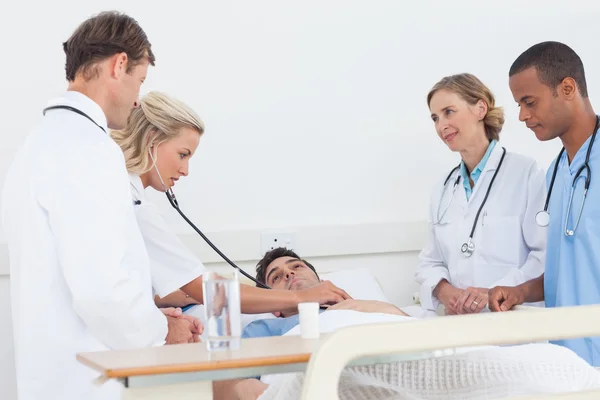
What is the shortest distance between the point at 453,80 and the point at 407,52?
397 mm

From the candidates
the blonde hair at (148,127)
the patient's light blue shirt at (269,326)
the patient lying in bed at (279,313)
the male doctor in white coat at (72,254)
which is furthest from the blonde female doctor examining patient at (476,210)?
the male doctor in white coat at (72,254)

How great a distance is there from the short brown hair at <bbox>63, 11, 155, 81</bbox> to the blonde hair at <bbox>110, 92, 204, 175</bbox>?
438mm

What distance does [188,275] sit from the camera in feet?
6.56

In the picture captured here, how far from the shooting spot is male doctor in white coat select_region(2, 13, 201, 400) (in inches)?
56.8

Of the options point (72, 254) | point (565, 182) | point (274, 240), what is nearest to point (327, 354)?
point (72, 254)

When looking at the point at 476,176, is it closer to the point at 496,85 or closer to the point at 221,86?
the point at 496,85

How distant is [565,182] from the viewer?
2197 mm

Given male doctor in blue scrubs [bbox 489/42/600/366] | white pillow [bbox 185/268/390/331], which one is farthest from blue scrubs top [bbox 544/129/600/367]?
white pillow [bbox 185/268/390/331]

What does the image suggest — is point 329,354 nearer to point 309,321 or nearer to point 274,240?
point 309,321

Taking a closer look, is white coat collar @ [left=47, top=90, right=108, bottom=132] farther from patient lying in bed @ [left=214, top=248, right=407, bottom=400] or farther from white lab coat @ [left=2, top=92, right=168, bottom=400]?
patient lying in bed @ [left=214, top=248, right=407, bottom=400]

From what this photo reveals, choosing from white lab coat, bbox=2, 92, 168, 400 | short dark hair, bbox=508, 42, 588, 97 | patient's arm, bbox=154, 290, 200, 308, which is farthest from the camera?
patient's arm, bbox=154, 290, 200, 308

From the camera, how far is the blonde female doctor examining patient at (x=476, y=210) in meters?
2.49

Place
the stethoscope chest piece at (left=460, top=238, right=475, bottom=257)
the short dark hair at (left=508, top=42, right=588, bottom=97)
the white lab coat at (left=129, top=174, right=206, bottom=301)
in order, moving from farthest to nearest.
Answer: the stethoscope chest piece at (left=460, top=238, right=475, bottom=257), the short dark hair at (left=508, top=42, right=588, bottom=97), the white lab coat at (left=129, top=174, right=206, bottom=301)

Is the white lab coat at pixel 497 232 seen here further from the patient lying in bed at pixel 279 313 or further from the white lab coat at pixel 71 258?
the white lab coat at pixel 71 258
